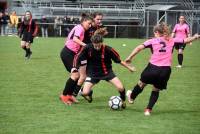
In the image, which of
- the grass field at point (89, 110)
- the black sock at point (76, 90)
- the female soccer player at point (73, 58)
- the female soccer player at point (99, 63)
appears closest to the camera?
the grass field at point (89, 110)

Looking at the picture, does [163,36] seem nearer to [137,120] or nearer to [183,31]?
[137,120]

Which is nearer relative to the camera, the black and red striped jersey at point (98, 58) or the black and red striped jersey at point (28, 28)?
the black and red striped jersey at point (98, 58)

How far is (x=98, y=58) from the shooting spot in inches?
401

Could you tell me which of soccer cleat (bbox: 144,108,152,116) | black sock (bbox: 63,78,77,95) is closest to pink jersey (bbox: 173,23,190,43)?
black sock (bbox: 63,78,77,95)

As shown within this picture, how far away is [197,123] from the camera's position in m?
8.88

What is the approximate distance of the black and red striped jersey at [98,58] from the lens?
1013cm

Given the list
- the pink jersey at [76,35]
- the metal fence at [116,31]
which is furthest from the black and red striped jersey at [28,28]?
the metal fence at [116,31]

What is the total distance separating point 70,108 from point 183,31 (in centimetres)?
1088

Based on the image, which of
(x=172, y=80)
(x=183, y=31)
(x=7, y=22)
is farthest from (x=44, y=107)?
(x=7, y=22)

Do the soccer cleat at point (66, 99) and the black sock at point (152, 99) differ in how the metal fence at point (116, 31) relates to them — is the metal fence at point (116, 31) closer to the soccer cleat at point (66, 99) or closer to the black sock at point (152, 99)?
the soccer cleat at point (66, 99)

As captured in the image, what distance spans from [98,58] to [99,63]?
0.37ft

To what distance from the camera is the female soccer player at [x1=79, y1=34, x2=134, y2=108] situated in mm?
10117

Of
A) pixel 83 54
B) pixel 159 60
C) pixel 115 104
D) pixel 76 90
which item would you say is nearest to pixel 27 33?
pixel 76 90

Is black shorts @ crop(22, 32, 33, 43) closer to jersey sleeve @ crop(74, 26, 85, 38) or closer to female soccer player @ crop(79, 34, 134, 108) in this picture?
jersey sleeve @ crop(74, 26, 85, 38)
